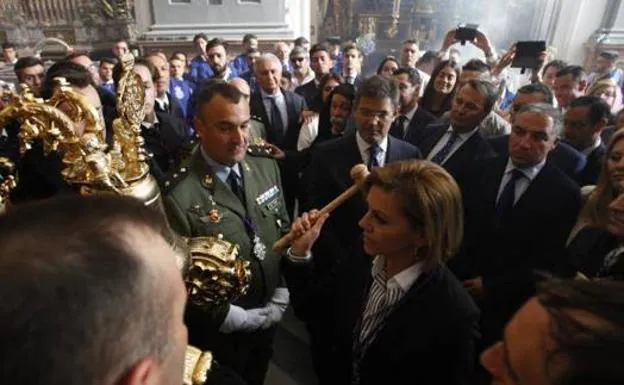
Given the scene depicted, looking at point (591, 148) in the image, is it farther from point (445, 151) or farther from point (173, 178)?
point (173, 178)

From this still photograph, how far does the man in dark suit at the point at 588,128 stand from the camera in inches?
107

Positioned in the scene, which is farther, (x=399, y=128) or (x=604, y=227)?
(x=399, y=128)

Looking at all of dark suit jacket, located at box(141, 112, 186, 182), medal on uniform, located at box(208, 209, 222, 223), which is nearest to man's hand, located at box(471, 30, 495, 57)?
dark suit jacket, located at box(141, 112, 186, 182)

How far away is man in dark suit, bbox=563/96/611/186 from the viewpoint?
273 cm

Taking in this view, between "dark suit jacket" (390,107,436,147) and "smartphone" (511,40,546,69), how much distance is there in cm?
163

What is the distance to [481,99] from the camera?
2.68 meters

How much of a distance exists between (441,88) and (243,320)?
2.91m

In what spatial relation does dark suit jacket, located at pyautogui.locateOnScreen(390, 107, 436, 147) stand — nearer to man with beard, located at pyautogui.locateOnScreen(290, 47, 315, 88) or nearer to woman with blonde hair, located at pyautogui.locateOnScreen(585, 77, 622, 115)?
woman with blonde hair, located at pyautogui.locateOnScreen(585, 77, 622, 115)

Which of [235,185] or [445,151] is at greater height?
[235,185]

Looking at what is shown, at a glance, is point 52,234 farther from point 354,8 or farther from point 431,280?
point 354,8

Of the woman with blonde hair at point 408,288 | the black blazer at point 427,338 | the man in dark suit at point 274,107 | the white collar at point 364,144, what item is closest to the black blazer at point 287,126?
the man in dark suit at point 274,107

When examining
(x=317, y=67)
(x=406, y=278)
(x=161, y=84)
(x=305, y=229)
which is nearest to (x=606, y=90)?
(x=317, y=67)

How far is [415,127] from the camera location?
3.34 metres

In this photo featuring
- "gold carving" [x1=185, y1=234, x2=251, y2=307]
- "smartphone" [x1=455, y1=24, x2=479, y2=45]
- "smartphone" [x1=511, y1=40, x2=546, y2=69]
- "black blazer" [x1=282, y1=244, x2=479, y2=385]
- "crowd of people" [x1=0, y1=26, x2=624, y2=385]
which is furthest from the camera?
"smartphone" [x1=455, y1=24, x2=479, y2=45]
